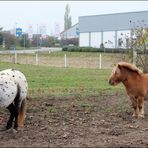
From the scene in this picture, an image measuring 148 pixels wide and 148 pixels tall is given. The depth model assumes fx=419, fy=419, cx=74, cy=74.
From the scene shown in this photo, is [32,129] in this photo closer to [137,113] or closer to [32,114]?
[32,114]

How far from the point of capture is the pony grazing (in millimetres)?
7730

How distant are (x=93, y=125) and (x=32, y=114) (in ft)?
6.12

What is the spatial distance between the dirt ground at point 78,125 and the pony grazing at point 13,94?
0.29 metres

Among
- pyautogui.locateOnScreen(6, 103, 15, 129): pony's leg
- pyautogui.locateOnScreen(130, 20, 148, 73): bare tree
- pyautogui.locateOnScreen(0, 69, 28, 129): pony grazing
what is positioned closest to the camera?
pyautogui.locateOnScreen(0, 69, 28, 129): pony grazing

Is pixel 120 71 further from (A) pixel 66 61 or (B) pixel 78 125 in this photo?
(A) pixel 66 61

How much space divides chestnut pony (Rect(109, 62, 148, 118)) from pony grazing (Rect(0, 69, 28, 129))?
2.45m

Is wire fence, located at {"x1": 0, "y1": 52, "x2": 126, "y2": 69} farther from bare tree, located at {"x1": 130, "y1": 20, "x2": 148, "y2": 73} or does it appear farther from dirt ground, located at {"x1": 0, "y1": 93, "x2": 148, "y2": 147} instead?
dirt ground, located at {"x1": 0, "y1": 93, "x2": 148, "y2": 147}

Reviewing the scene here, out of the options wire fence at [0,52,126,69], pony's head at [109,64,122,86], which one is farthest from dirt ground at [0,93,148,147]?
wire fence at [0,52,126,69]

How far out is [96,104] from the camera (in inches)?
461

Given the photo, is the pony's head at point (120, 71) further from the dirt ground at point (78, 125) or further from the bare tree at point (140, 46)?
the bare tree at point (140, 46)

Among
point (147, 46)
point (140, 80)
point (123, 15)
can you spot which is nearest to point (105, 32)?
point (123, 15)

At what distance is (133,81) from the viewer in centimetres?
981

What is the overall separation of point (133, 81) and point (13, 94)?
3225 mm

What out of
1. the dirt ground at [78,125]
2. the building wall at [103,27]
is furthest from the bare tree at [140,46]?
the building wall at [103,27]
